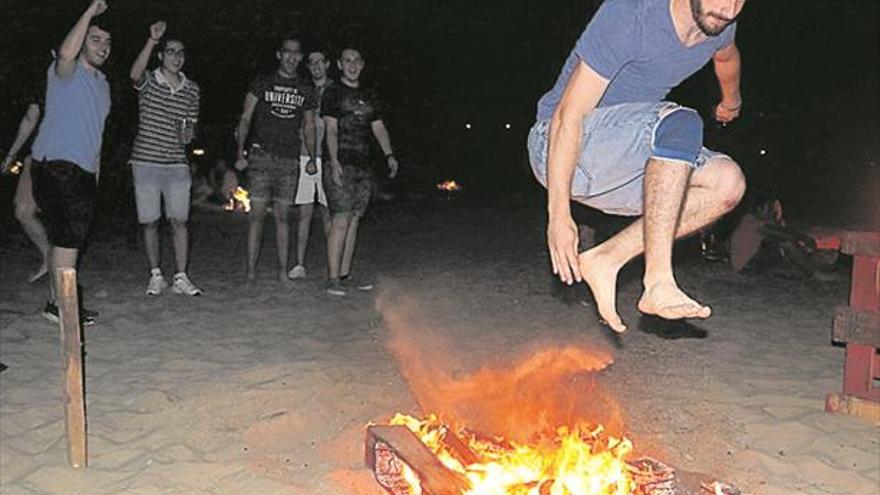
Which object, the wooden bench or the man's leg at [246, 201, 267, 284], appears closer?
the wooden bench

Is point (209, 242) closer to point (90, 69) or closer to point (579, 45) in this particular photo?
point (90, 69)

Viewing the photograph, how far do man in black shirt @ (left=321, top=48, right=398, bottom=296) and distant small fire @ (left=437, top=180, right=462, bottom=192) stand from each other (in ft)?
44.0

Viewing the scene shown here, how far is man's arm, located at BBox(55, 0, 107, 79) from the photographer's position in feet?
20.0

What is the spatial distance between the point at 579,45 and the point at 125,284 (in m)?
7.11

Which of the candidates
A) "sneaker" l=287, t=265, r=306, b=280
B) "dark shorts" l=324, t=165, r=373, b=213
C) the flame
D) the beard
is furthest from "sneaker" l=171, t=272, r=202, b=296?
the beard

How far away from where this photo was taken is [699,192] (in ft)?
11.2

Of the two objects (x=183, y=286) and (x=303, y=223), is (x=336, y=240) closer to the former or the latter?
(x=303, y=223)

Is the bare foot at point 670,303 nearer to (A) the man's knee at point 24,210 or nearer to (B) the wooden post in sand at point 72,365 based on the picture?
(B) the wooden post in sand at point 72,365

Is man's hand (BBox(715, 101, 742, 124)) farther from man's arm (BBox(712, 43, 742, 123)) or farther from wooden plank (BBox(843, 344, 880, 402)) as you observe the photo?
wooden plank (BBox(843, 344, 880, 402))

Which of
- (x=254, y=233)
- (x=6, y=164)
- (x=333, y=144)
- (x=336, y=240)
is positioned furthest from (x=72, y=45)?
(x=336, y=240)

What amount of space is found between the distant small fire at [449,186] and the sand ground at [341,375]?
1163 cm

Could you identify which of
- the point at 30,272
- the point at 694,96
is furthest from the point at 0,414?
the point at 694,96

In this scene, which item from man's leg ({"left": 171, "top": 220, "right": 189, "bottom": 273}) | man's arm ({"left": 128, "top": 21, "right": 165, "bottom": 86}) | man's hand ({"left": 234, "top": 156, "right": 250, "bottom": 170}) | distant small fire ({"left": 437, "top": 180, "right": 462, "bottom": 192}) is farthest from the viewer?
distant small fire ({"left": 437, "top": 180, "right": 462, "bottom": 192})

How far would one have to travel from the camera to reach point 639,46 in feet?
9.71
